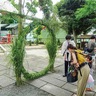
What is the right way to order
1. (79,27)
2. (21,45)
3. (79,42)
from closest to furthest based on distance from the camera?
1. (21,45)
2. (79,27)
3. (79,42)

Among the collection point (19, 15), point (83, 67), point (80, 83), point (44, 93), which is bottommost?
point (44, 93)

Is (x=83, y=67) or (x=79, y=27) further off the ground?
(x=79, y=27)

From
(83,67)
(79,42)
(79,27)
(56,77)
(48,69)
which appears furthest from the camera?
(79,42)

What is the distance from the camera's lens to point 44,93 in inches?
149

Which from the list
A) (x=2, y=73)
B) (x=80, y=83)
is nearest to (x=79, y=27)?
(x=2, y=73)

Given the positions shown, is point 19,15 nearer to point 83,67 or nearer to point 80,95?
point 83,67

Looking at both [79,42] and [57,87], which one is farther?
[79,42]

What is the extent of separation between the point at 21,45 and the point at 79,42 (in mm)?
13688

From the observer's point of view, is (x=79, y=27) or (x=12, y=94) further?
(x=79, y=27)

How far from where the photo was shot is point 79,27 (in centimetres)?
1476

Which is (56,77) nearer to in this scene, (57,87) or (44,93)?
(57,87)

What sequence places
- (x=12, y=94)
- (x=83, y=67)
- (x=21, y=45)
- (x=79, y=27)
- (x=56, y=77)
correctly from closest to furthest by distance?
(x=83, y=67)
(x=12, y=94)
(x=21, y=45)
(x=56, y=77)
(x=79, y=27)

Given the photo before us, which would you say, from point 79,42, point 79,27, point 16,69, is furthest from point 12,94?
point 79,42

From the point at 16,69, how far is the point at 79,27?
1191 cm
